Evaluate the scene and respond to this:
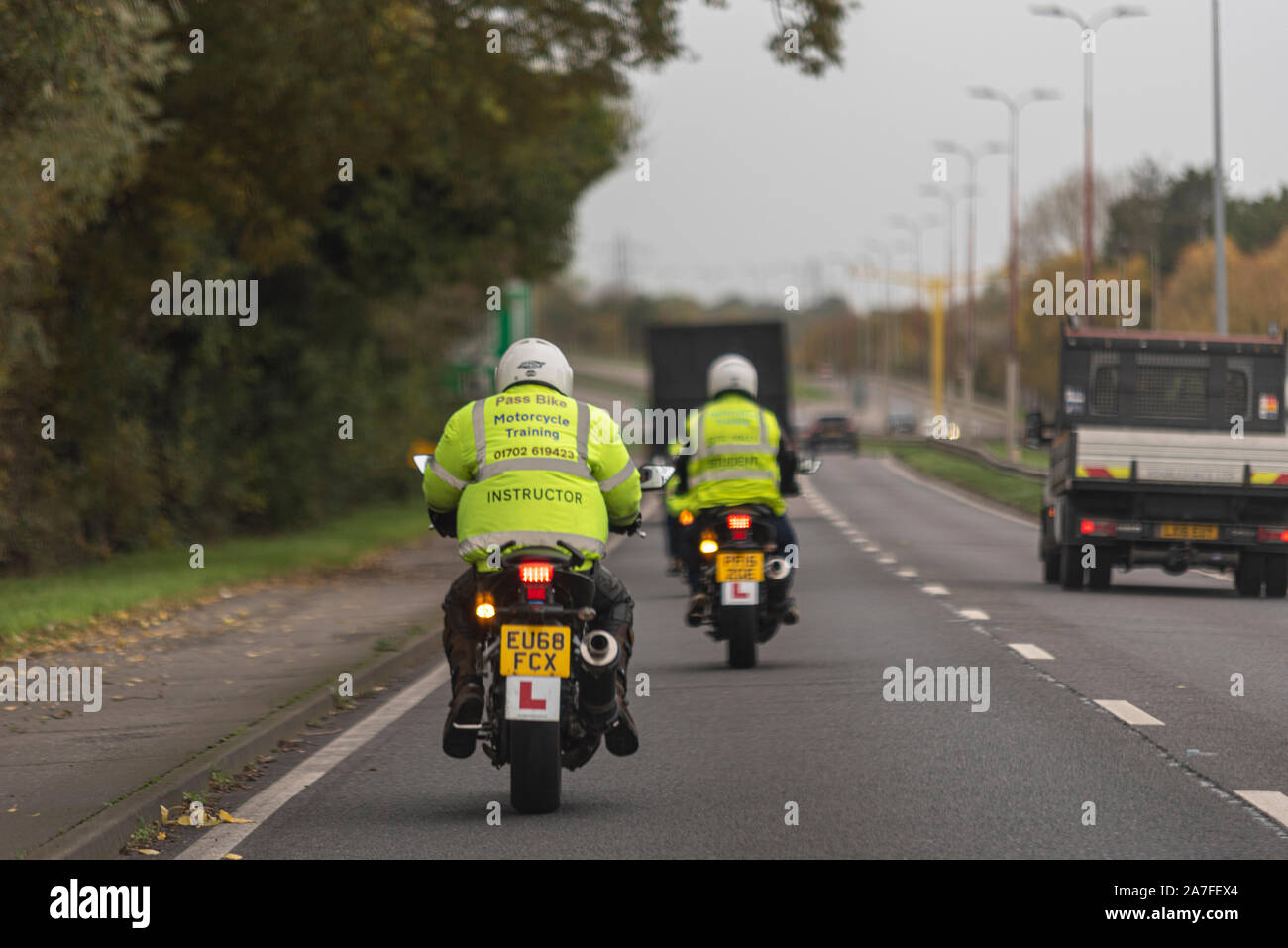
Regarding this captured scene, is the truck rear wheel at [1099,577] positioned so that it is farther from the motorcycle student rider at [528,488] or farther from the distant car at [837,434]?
the distant car at [837,434]

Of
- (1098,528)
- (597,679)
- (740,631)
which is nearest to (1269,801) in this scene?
(597,679)

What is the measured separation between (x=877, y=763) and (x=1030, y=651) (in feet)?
17.0

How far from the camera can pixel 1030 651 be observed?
1421 cm

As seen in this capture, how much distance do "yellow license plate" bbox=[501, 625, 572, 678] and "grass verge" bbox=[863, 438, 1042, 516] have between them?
31.3m

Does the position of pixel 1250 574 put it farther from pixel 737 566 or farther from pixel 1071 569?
pixel 737 566

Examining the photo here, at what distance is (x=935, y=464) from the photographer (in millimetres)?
63312

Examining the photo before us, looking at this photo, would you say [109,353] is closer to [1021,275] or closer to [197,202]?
[197,202]

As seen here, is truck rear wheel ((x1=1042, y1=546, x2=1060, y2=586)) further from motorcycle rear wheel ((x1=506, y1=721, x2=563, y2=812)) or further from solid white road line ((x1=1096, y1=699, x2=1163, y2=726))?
motorcycle rear wheel ((x1=506, y1=721, x2=563, y2=812))

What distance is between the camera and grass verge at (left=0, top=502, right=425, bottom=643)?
1638 cm

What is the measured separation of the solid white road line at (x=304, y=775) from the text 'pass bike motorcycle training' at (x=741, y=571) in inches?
72.9
